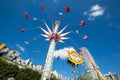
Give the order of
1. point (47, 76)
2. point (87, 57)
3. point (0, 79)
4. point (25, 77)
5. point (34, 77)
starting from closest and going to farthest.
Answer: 1. point (0, 79)
2. point (47, 76)
3. point (25, 77)
4. point (34, 77)
5. point (87, 57)

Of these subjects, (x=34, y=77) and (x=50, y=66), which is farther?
(x=34, y=77)

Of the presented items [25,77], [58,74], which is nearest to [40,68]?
[58,74]

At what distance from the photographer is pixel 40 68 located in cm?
4334

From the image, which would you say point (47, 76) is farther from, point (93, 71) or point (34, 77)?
point (93, 71)

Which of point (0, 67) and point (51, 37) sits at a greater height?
point (51, 37)

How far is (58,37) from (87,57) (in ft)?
50.7

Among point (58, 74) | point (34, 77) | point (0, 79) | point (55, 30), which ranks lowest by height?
point (0, 79)

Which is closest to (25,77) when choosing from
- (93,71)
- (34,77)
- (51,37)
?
(34,77)

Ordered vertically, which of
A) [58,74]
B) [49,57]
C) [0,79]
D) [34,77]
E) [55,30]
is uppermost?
[55,30]

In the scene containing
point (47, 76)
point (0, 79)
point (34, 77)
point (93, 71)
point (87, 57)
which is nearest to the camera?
point (0, 79)

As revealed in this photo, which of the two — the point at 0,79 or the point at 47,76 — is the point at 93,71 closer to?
the point at 47,76

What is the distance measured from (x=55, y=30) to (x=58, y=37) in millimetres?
1576

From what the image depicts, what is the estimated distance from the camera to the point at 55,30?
32969 millimetres

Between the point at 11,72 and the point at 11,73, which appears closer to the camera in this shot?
the point at 11,72
